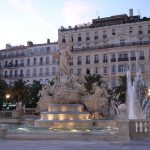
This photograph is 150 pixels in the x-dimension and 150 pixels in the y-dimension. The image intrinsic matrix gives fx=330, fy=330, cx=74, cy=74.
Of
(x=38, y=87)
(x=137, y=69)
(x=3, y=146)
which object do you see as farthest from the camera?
(x=137, y=69)

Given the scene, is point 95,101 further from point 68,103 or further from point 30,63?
point 30,63

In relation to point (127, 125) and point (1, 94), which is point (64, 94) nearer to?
point (127, 125)

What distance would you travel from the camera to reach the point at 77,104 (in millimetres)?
26031

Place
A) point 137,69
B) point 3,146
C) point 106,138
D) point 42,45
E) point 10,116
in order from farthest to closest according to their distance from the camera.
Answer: point 42,45
point 137,69
point 10,116
point 106,138
point 3,146

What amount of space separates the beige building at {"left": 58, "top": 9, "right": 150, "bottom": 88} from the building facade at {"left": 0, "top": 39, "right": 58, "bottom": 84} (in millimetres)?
6150

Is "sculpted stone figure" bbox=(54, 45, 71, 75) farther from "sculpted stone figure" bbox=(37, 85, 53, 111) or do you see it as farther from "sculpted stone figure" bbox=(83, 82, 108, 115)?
"sculpted stone figure" bbox=(83, 82, 108, 115)

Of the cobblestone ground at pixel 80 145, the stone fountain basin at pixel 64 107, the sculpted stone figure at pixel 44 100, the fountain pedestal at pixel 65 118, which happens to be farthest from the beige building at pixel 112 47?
the cobblestone ground at pixel 80 145

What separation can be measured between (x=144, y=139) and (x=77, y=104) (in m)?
11.2

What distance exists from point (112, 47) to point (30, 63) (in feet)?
71.5

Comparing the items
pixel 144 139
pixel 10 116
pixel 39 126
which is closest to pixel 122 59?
pixel 10 116

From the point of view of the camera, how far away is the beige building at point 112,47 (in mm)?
66062

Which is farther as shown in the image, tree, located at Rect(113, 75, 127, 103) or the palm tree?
the palm tree

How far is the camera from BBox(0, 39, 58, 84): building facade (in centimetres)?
7675

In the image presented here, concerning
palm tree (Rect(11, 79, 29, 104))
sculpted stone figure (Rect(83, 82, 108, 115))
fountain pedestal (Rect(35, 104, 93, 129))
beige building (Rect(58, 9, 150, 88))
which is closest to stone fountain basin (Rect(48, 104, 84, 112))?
fountain pedestal (Rect(35, 104, 93, 129))
